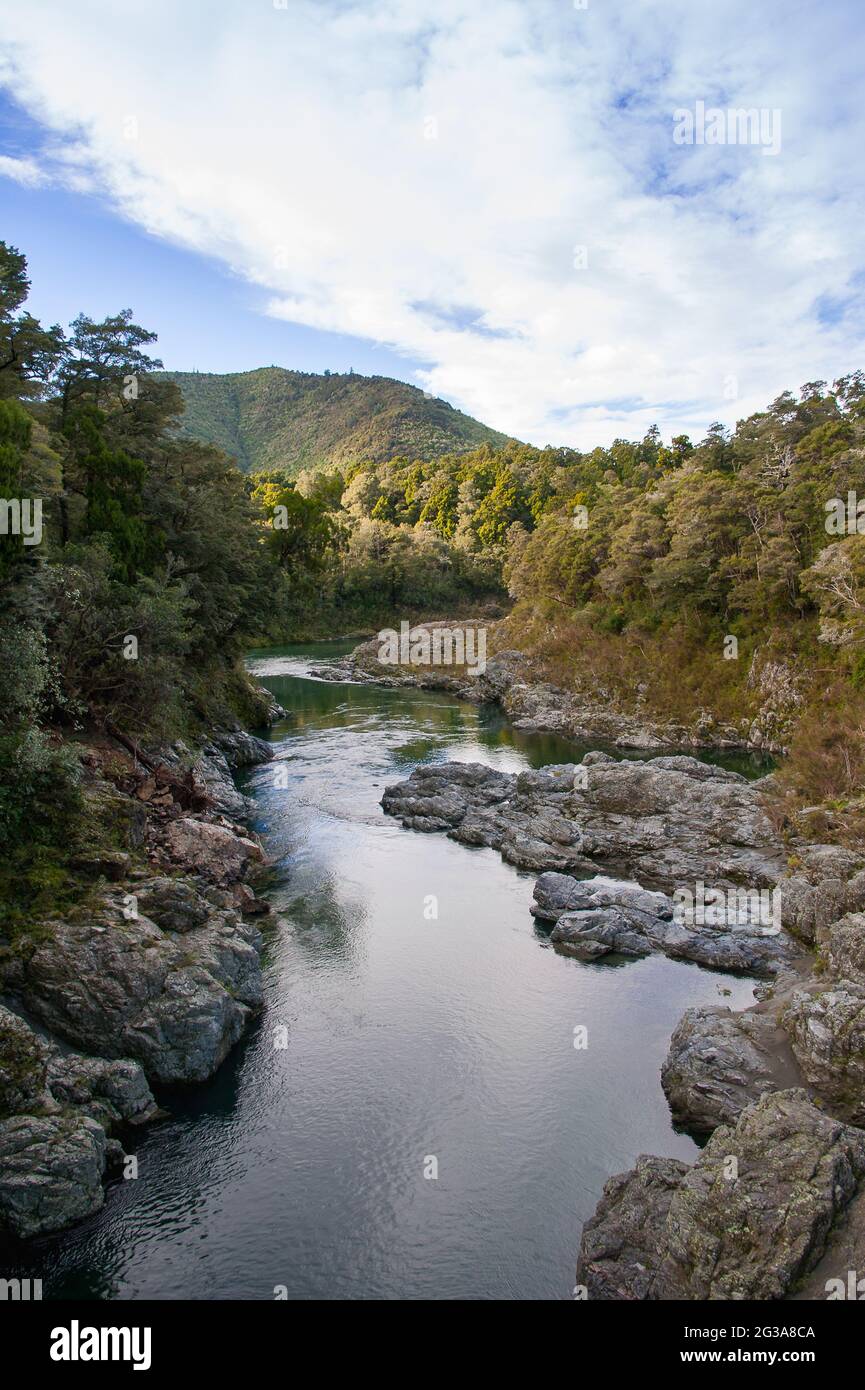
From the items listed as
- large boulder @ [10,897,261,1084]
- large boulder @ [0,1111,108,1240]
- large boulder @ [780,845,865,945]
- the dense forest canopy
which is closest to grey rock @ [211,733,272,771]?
the dense forest canopy

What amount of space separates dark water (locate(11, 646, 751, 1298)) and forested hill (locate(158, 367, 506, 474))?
4853 inches

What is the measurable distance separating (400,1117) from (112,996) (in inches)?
215

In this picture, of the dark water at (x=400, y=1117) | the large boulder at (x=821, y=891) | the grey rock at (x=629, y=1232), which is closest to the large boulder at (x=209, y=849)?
the dark water at (x=400, y=1117)

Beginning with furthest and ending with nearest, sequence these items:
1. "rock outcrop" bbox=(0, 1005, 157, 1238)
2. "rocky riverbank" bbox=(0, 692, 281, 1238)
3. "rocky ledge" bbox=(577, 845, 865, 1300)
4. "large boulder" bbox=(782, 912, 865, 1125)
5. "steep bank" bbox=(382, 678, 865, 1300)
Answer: "large boulder" bbox=(782, 912, 865, 1125) < "rocky riverbank" bbox=(0, 692, 281, 1238) < "rock outcrop" bbox=(0, 1005, 157, 1238) < "steep bank" bbox=(382, 678, 865, 1300) < "rocky ledge" bbox=(577, 845, 865, 1300)

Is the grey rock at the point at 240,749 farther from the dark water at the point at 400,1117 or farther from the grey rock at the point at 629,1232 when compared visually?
Result: the grey rock at the point at 629,1232

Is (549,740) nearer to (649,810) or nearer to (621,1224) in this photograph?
(649,810)

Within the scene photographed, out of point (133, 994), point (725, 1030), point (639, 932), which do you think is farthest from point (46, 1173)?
point (639, 932)

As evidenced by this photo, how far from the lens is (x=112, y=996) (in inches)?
559

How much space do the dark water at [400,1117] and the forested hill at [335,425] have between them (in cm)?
12328

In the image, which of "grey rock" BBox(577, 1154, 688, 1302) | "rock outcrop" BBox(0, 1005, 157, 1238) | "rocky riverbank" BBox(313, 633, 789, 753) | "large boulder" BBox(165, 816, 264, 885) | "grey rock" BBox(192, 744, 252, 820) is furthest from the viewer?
"rocky riverbank" BBox(313, 633, 789, 753)

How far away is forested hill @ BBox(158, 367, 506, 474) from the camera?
151625mm

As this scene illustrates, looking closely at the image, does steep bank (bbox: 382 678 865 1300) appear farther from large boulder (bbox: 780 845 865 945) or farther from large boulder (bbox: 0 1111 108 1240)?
large boulder (bbox: 0 1111 108 1240)

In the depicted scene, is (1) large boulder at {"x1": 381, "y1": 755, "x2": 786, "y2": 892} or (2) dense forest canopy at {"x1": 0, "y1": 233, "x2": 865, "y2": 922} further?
(1) large boulder at {"x1": 381, "y1": 755, "x2": 786, "y2": 892}

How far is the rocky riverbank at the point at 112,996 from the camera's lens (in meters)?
11.4
